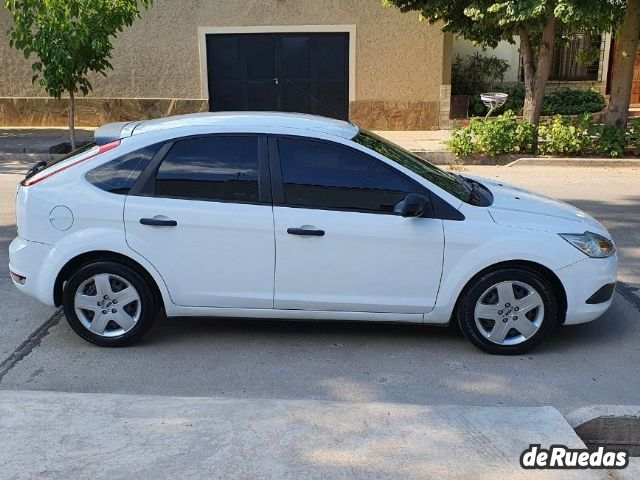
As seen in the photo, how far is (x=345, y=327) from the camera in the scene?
17.4 ft

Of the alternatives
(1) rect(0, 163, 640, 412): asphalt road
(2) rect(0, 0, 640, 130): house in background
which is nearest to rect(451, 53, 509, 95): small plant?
(2) rect(0, 0, 640, 130): house in background

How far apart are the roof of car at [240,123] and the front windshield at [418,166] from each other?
0.42ft

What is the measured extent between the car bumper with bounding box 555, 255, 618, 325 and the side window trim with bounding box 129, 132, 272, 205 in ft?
6.67

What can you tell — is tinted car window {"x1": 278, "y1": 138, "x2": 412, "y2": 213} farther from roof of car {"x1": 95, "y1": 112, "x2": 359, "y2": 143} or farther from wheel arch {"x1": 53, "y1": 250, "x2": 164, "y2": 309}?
wheel arch {"x1": 53, "y1": 250, "x2": 164, "y2": 309}

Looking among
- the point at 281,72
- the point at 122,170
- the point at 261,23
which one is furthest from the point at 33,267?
the point at 261,23

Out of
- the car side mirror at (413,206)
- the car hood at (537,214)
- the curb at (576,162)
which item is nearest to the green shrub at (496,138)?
the curb at (576,162)

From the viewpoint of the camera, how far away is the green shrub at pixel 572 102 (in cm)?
1778

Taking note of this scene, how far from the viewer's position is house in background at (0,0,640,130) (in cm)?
1655

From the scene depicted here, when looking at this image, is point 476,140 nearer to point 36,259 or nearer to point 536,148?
point 536,148

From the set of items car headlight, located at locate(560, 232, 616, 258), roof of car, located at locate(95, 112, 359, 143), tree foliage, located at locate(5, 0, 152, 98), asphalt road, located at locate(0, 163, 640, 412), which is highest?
tree foliage, located at locate(5, 0, 152, 98)

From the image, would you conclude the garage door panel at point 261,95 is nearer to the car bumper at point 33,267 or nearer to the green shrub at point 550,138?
the green shrub at point 550,138

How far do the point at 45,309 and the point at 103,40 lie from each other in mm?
8220

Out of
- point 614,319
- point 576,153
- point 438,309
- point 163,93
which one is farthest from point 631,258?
point 163,93

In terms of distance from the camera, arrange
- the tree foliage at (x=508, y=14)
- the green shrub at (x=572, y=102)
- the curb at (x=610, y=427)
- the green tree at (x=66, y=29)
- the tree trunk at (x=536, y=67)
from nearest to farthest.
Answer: the curb at (x=610, y=427)
the tree foliage at (x=508, y=14)
the green tree at (x=66, y=29)
the tree trunk at (x=536, y=67)
the green shrub at (x=572, y=102)
